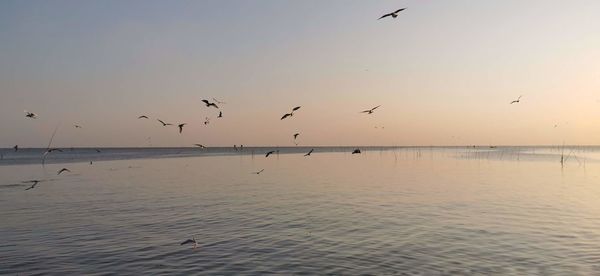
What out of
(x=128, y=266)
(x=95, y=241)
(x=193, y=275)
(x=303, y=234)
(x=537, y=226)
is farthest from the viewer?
(x=537, y=226)

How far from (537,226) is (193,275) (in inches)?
636

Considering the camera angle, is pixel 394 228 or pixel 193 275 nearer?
pixel 193 275

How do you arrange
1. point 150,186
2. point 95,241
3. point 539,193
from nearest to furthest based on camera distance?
point 95,241 < point 539,193 < point 150,186

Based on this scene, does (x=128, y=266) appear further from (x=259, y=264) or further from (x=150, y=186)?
(x=150, y=186)

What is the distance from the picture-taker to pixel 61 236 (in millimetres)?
19578

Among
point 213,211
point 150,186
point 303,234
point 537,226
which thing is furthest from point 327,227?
point 150,186

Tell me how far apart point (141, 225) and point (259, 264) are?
370 inches

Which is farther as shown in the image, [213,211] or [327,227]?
[213,211]

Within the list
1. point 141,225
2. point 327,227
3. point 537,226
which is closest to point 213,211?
point 141,225

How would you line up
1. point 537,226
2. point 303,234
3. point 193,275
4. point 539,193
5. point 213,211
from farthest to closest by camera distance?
1. point 539,193
2. point 213,211
3. point 537,226
4. point 303,234
5. point 193,275

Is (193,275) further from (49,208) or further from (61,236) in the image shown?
(49,208)

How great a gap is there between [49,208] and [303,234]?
17.1 metres

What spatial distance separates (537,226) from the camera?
21609mm

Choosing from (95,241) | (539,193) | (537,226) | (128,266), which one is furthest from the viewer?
(539,193)
